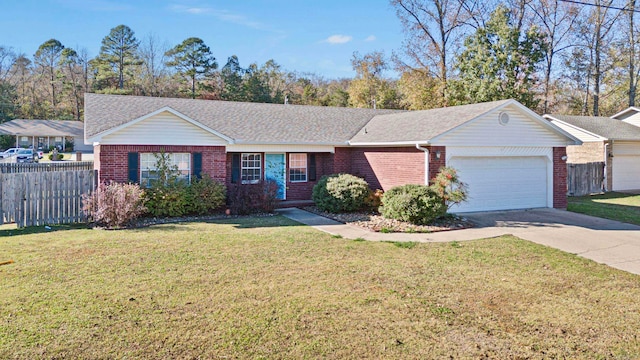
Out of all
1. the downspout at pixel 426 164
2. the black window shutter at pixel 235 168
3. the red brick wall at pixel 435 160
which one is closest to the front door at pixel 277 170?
the black window shutter at pixel 235 168

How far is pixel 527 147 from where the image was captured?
1514cm

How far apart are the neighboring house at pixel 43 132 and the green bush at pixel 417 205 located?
52858mm

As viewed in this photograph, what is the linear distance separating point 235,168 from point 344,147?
4671 millimetres

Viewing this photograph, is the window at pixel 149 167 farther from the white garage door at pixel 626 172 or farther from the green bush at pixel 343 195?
the white garage door at pixel 626 172

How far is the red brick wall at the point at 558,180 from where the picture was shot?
15.8m

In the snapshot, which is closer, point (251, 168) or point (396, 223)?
point (396, 223)

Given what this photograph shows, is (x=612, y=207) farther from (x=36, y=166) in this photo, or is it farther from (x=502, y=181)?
(x=36, y=166)

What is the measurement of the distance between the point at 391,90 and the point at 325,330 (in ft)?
134

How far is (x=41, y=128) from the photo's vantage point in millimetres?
53250

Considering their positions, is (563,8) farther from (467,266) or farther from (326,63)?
(467,266)

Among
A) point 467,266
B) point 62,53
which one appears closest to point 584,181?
point 467,266

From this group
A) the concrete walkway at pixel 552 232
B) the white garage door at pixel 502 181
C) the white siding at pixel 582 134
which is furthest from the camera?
the white siding at pixel 582 134

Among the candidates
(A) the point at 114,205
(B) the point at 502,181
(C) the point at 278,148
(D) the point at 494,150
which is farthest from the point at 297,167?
(B) the point at 502,181

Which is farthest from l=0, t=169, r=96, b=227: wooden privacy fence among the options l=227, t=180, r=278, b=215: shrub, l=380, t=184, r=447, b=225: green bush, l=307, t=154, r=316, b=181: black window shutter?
l=380, t=184, r=447, b=225: green bush
